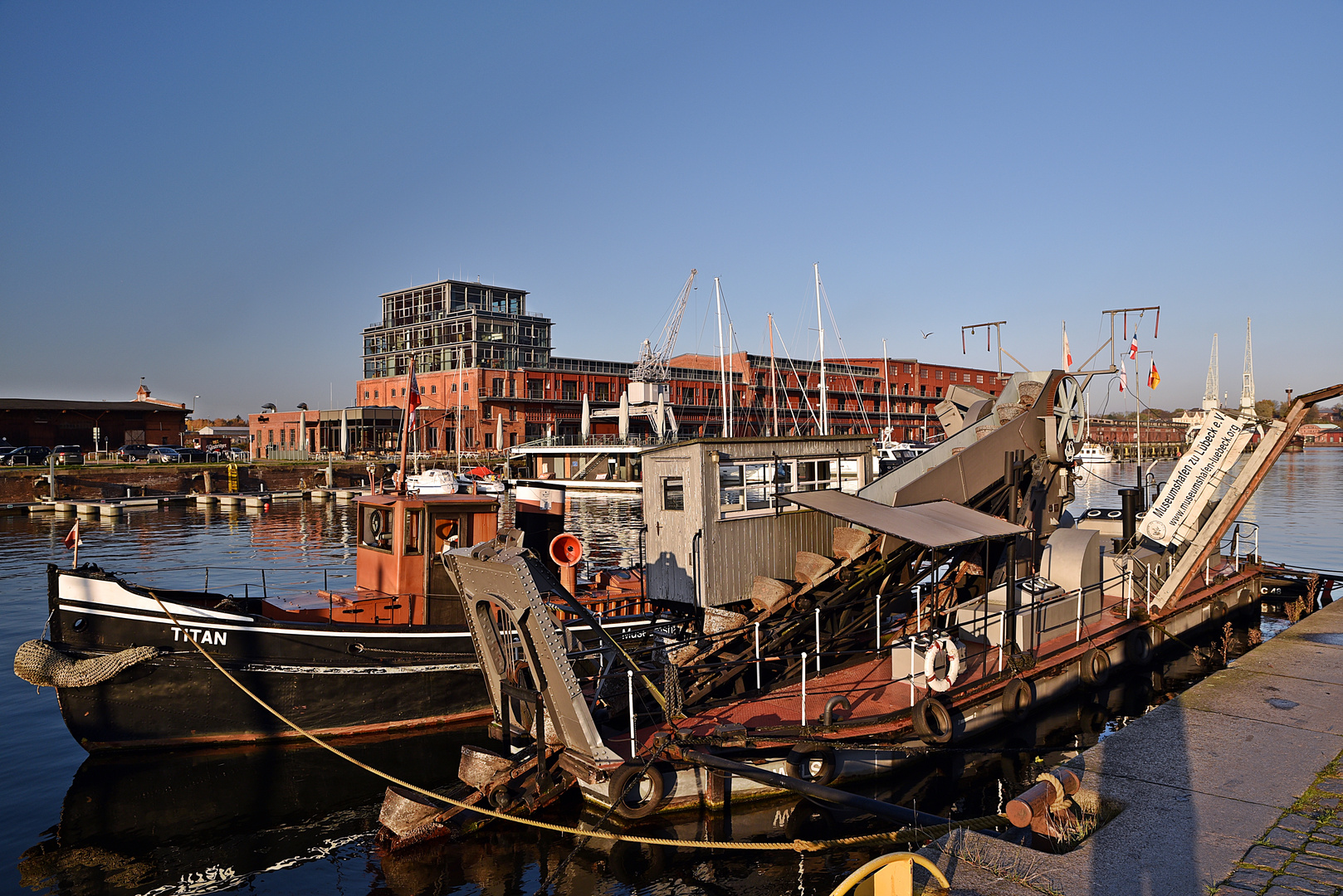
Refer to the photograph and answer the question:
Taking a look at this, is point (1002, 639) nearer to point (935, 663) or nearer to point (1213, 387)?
point (935, 663)

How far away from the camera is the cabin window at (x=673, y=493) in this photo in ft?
53.3

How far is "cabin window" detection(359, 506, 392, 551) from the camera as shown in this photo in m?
16.7

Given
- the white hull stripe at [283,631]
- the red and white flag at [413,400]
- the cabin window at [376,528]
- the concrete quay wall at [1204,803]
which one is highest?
A: the red and white flag at [413,400]

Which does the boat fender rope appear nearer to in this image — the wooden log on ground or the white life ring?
the wooden log on ground

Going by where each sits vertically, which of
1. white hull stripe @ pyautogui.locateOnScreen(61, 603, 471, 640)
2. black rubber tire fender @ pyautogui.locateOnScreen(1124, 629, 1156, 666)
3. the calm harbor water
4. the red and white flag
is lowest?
the calm harbor water

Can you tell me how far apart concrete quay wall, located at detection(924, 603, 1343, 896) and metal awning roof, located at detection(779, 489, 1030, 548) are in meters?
3.64

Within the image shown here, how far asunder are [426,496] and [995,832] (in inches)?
479

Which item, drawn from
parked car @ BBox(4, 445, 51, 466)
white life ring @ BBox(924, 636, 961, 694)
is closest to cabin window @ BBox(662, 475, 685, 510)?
white life ring @ BBox(924, 636, 961, 694)

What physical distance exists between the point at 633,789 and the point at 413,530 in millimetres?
7722

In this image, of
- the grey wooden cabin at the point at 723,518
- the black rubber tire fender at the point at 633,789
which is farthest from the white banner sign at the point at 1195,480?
the black rubber tire fender at the point at 633,789

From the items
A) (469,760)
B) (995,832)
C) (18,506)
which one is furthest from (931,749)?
(18,506)

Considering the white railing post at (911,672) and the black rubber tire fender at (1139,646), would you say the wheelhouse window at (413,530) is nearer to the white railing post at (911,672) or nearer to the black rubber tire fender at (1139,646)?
the white railing post at (911,672)

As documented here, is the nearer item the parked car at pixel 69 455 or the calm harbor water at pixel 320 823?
the calm harbor water at pixel 320 823

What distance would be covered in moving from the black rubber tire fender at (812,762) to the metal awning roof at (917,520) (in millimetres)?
3495
